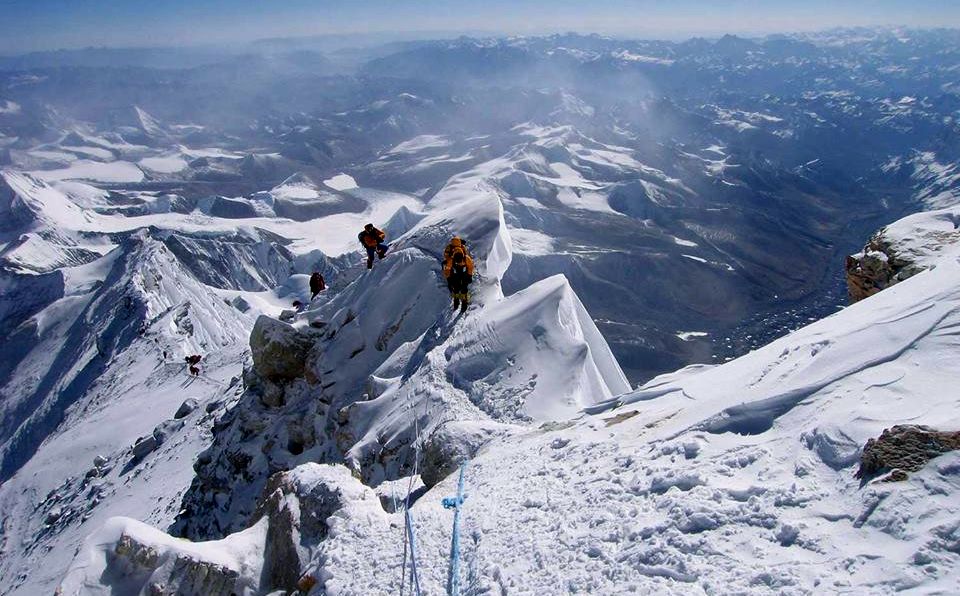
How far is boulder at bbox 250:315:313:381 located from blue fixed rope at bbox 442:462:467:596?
15.0 meters

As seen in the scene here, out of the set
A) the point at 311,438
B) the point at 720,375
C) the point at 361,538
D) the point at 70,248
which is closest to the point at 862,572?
the point at 720,375

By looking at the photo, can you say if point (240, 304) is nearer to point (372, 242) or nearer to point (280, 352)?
point (280, 352)

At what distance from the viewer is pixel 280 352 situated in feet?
81.3

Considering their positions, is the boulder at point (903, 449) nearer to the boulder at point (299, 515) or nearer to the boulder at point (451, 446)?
the boulder at point (451, 446)

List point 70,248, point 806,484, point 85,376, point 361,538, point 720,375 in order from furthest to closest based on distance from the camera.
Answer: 1. point 70,248
2. point 85,376
3. point 720,375
4. point 361,538
5. point 806,484

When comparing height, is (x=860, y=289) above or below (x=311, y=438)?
above

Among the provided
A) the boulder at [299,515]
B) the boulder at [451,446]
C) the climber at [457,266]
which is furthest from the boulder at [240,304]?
the boulder at [299,515]

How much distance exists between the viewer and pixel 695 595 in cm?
683

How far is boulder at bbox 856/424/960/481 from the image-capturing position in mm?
6891

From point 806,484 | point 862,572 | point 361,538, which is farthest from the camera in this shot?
point 361,538

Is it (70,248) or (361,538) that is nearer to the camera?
(361,538)

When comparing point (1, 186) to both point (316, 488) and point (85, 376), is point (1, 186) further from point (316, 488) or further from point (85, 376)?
point (316, 488)

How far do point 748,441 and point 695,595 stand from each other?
294cm

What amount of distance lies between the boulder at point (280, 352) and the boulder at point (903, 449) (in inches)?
835
